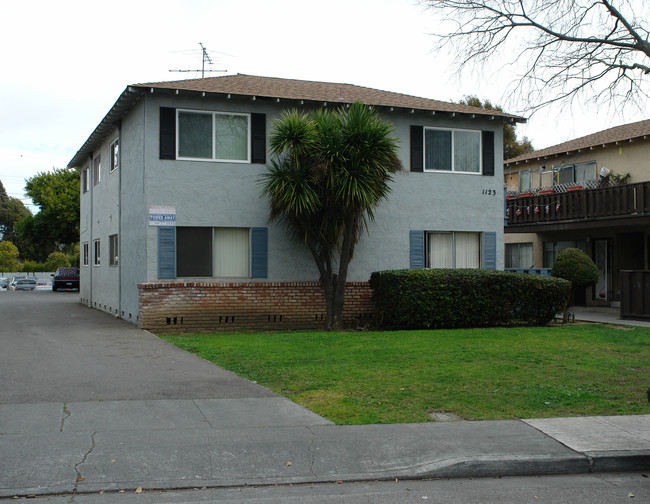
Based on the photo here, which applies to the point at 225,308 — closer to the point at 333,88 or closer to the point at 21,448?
the point at 333,88

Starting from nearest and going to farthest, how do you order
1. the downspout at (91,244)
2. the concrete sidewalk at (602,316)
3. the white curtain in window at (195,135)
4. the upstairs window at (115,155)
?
1. the white curtain in window at (195,135)
2. the concrete sidewalk at (602,316)
3. the upstairs window at (115,155)
4. the downspout at (91,244)

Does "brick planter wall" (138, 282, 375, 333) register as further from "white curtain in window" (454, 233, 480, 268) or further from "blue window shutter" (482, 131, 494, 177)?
"blue window shutter" (482, 131, 494, 177)

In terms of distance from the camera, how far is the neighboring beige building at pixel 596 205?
827 inches

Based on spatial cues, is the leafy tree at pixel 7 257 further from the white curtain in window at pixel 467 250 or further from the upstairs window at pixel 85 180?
the white curtain in window at pixel 467 250

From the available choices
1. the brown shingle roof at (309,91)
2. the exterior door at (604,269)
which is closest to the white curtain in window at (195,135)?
the brown shingle roof at (309,91)

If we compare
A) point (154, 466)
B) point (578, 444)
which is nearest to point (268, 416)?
point (154, 466)

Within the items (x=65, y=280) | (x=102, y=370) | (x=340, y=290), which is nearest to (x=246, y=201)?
(x=340, y=290)

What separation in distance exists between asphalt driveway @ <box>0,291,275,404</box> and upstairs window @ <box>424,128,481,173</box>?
9280 millimetres

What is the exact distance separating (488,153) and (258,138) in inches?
270

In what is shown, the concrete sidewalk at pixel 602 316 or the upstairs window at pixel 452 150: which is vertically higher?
the upstairs window at pixel 452 150

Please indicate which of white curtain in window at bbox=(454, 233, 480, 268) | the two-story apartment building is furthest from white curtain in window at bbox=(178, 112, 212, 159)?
white curtain in window at bbox=(454, 233, 480, 268)

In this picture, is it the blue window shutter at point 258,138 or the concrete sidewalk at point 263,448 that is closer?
the concrete sidewalk at point 263,448

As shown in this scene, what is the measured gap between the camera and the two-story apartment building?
632 inches

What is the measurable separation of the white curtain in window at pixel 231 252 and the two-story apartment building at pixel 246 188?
3cm
